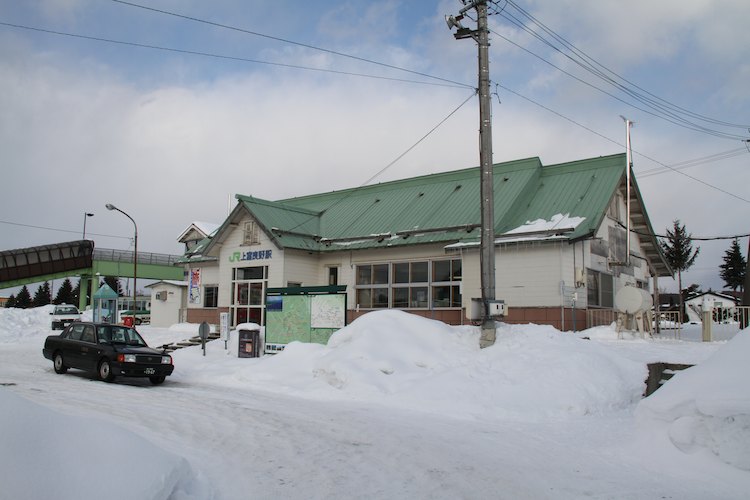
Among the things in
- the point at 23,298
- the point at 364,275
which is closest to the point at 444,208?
the point at 364,275

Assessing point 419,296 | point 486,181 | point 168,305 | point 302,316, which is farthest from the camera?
point 168,305

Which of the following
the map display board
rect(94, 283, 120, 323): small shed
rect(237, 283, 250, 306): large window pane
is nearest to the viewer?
the map display board

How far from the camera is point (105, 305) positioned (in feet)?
118

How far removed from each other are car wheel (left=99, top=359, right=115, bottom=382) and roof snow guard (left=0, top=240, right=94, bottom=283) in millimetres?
40889

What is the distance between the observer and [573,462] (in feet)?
25.3

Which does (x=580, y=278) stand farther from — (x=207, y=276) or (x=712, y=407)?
(x=207, y=276)

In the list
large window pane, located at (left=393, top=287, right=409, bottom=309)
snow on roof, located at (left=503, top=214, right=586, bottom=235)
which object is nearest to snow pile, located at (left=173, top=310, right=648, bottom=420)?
snow on roof, located at (left=503, top=214, right=586, bottom=235)

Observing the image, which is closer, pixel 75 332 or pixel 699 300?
pixel 75 332

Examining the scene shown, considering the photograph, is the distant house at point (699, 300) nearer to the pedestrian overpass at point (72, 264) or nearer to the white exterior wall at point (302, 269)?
the white exterior wall at point (302, 269)

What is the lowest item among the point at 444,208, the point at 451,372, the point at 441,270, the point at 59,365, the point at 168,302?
the point at 59,365

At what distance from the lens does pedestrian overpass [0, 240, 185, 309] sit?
1949 inches

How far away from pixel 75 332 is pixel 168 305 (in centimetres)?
2154

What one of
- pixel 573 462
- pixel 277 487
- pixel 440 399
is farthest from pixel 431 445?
pixel 440 399

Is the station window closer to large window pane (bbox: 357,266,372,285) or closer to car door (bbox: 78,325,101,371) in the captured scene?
large window pane (bbox: 357,266,372,285)
